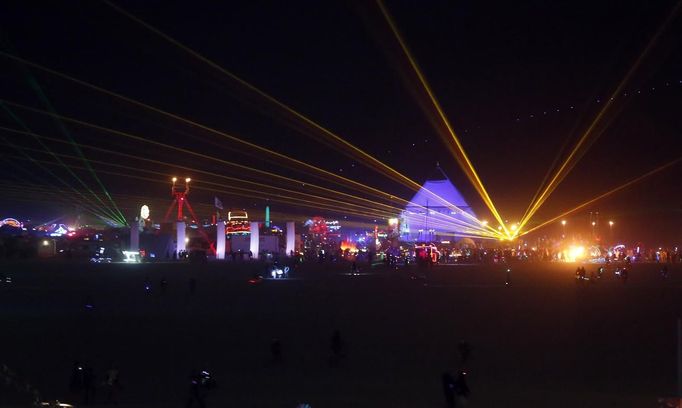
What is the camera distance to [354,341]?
1288 cm

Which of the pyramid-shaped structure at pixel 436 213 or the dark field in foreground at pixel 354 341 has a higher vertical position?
the pyramid-shaped structure at pixel 436 213

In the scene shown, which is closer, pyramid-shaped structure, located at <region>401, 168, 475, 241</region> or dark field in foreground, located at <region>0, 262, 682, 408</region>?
dark field in foreground, located at <region>0, 262, 682, 408</region>

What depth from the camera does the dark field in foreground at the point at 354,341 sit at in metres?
9.64

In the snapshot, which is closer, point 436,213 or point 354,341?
point 354,341

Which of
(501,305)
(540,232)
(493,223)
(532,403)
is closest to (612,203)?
(493,223)

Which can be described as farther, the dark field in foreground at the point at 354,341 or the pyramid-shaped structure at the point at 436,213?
the pyramid-shaped structure at the point at 436,213

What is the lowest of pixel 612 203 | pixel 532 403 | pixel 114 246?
pixel 532 403

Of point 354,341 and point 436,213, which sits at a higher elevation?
point 436,213

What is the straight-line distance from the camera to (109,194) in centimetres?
6688

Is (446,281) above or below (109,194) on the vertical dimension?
below

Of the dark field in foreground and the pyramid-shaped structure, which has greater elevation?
the pyramid-shaped structure

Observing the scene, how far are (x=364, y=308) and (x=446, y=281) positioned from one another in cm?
889

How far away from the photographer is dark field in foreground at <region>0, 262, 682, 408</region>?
31.6ft

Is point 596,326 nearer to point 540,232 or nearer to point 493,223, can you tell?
point 493,223
